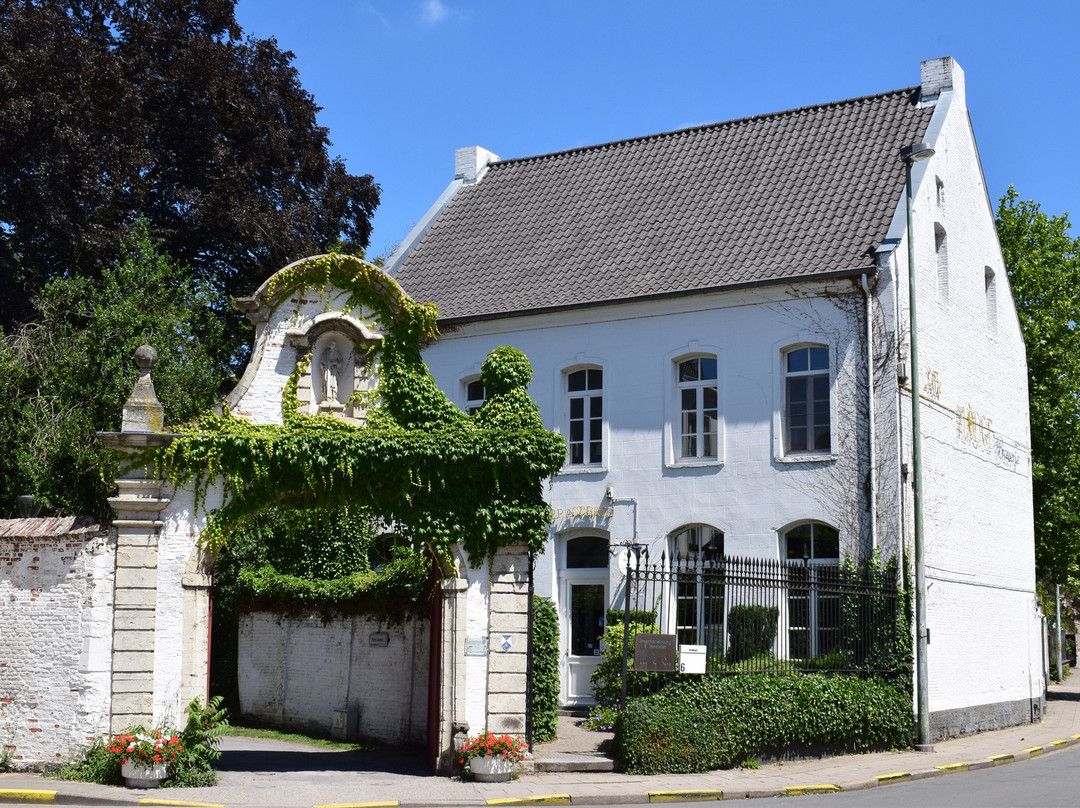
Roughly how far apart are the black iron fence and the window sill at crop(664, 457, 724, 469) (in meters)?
2.26

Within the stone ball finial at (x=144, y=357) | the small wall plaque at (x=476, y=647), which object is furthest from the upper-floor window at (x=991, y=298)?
the stone ball finial at (x=144, y=357)

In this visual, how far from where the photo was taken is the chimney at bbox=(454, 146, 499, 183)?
1168 inches

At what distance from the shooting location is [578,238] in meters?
25.7

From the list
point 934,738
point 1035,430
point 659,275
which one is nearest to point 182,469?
point 659,275

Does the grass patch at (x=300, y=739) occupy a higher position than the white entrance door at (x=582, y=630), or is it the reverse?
the white entrance door at (x=582, y=630)

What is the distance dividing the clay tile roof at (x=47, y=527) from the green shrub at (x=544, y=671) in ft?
21.0

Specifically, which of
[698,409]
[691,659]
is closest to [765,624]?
[691,659]

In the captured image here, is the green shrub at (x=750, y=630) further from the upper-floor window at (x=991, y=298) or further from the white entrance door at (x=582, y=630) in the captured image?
the upper-floor window at (x=991, y=298)

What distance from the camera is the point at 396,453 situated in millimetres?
15242

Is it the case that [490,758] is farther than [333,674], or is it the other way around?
[333,674]

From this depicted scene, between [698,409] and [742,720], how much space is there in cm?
730

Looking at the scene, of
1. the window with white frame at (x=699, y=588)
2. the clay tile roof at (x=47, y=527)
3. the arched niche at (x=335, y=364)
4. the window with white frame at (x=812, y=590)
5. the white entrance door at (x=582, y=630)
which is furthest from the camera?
the white entrance door at (x=582, y=630)

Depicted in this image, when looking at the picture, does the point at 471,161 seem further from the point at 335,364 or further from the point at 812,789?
the point at 812,789

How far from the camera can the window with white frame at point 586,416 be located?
23406mm
